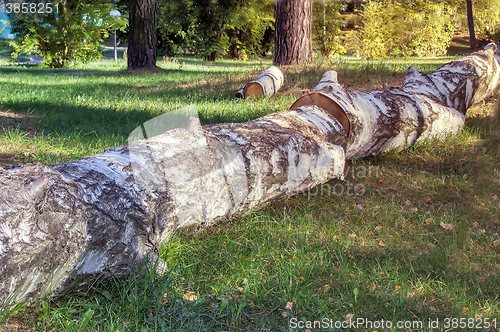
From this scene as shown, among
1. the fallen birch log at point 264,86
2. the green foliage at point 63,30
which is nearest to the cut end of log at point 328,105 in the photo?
the fallen birch log at point 264,86

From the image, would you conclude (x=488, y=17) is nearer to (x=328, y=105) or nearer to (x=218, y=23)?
(x=218, y=23)

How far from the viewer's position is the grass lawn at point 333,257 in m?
1.97

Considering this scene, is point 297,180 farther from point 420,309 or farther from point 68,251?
point 68,251

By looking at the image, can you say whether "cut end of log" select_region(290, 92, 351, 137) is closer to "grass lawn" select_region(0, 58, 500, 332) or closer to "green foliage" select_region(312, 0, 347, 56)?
"grass lawn" select_region(0, 58, 500, 332)

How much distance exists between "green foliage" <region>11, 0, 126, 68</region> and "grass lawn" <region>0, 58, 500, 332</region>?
9707mm

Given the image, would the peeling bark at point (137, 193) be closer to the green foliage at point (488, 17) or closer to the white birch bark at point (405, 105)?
the white birch bark at point (405, 105)

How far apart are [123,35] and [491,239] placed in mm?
30868

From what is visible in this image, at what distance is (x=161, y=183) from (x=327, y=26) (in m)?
17.9

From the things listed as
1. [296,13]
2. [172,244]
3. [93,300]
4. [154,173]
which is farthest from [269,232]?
[296,13]

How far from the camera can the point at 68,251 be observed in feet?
6.19

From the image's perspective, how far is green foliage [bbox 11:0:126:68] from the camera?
12.9 m

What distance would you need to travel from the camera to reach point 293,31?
8.32 meters

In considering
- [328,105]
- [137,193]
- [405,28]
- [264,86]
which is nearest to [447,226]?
[328,105]

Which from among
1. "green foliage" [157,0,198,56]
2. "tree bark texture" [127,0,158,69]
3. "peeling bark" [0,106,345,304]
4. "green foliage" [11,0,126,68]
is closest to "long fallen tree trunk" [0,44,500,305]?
"peeling bark" [0,106,345,304]
